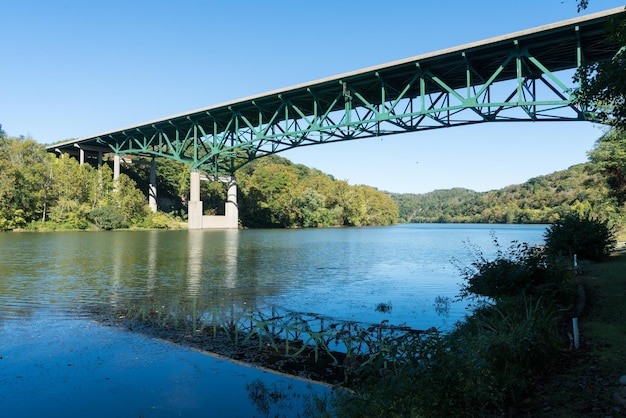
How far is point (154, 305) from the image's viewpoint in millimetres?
13195

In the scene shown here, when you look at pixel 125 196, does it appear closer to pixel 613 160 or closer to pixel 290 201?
pixel 290 201

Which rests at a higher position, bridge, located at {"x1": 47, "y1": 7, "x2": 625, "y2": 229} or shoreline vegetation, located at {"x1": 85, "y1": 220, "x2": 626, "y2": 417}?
bridge, located at {"x1": 47, "y1": 7, "x2": 625, "y2": 229}

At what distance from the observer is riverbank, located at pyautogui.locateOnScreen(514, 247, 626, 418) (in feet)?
16.1

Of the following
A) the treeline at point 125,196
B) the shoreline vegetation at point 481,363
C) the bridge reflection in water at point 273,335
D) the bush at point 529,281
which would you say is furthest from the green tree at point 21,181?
the bush at point 529,281

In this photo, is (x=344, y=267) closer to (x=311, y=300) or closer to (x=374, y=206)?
(x=311, y=300)

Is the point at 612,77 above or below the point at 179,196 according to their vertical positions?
below

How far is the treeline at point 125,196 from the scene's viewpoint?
2522 inches

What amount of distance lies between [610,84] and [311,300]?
10.1m

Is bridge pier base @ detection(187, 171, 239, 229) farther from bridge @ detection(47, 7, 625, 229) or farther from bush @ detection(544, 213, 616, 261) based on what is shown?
bush @ detection(544, 213, 616, 261)

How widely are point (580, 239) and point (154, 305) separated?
56.2ft

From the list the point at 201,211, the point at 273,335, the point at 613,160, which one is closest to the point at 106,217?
the point at 201,211

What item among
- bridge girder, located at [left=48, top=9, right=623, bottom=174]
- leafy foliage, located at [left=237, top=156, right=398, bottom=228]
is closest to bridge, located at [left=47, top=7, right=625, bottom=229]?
bridge girder, located at [left=48, top=9, right=623, bottom=174]

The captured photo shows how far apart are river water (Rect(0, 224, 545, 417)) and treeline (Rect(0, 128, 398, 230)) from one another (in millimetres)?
41024

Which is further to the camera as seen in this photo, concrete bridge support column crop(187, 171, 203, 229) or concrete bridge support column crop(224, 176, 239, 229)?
concrete bridge support column crop(224, 176, 239, 229)
